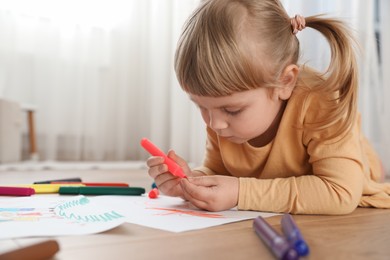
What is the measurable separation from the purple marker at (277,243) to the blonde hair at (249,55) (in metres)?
0.24

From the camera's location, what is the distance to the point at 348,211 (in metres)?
0.75

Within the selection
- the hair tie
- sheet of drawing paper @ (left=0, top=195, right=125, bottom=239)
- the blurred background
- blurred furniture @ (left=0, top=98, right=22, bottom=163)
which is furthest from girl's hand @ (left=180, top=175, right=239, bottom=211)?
blurred furniture @ (left=0, top=98, right=22, bottom=163)

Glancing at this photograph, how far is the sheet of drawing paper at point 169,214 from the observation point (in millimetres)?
606

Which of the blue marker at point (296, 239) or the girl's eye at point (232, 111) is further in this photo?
the girl's eye at point (232, 111)

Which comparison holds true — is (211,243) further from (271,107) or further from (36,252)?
(271,107)

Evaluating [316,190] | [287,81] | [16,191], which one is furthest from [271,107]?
[16,191]

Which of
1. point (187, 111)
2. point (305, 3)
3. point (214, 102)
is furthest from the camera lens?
point (187, 111)

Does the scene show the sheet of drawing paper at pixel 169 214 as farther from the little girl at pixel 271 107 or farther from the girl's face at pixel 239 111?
the girl's face at pixel 239 111

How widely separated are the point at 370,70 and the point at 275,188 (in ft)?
3.72

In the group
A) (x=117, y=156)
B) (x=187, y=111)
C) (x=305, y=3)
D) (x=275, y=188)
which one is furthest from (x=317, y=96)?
(x=117, y=156)

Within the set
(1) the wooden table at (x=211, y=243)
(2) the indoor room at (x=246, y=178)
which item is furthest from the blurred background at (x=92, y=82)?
(1) the wooden table at (x=211, y=243)

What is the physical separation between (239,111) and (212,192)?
129mm

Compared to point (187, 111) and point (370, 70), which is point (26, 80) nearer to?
point (187, 111)

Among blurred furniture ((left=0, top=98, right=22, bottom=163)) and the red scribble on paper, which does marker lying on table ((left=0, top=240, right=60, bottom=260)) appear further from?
blurred furniture ((left=0, top=98, right=22, bottom=163))
